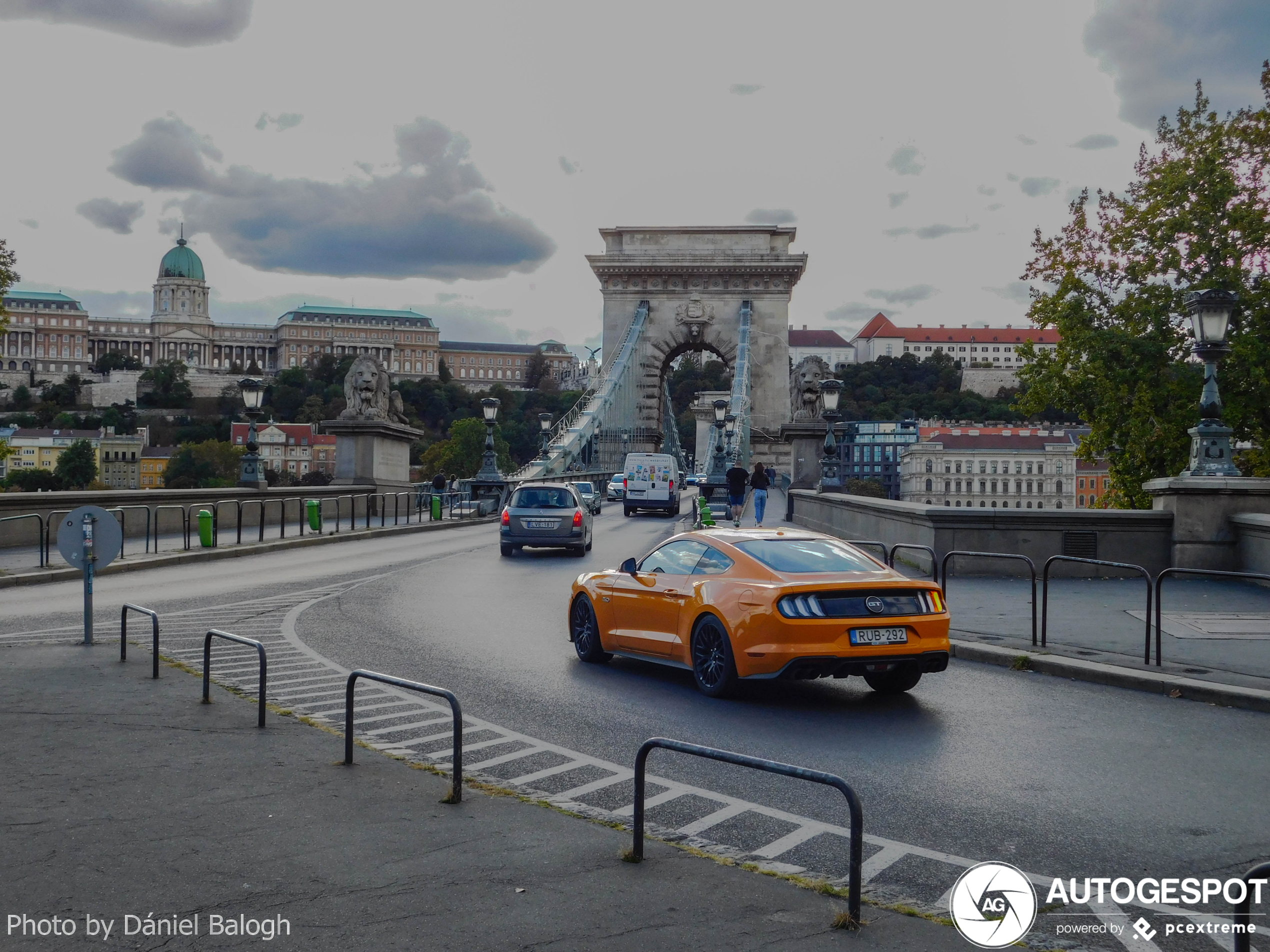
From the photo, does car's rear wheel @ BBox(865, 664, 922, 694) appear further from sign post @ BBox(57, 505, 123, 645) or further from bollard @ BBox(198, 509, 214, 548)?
bollard @ BBox(198, 509, 214, 548)

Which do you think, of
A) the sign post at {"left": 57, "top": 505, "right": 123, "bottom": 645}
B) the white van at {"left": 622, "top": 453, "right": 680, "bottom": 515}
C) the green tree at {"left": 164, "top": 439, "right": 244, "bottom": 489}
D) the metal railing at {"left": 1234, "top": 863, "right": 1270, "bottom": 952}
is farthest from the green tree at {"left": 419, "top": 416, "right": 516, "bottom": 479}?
the metal railing at {"left": 1234, "top": 863, "right": 1270, "bottom": 952}

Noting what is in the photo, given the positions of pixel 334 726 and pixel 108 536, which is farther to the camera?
pixel 108 536

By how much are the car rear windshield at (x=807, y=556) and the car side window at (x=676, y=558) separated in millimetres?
463

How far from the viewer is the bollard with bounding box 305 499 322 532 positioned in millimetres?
27297

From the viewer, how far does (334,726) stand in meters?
7.81

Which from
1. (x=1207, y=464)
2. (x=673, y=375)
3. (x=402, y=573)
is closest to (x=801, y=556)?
(x=1207, y=464)

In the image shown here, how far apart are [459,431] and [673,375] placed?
29.3 meters

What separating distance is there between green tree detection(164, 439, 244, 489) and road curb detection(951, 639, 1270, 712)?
308ft

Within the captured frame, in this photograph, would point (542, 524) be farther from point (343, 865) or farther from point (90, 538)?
point (343, 865)

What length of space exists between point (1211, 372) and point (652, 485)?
1156 inches

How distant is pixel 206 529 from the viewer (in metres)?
22.9

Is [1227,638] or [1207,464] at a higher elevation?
[1207,464]

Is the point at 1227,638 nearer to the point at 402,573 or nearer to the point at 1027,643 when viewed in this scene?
the point at 1027,643

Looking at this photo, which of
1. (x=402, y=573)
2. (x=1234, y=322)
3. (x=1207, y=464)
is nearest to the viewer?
(x=1207, y=464)
